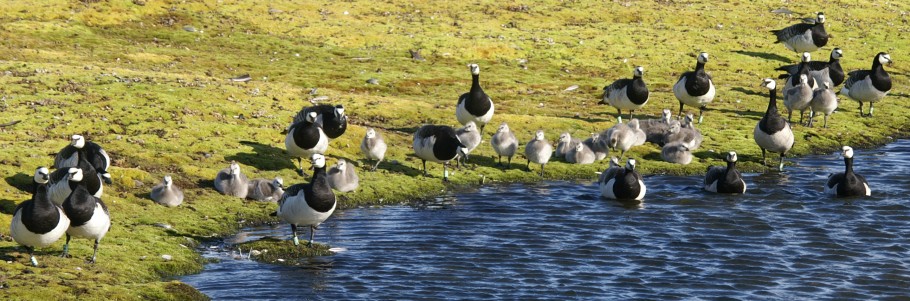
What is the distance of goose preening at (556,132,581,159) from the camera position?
3531 cm

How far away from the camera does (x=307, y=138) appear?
30.8 m

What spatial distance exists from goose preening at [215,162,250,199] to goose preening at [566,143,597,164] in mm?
10075

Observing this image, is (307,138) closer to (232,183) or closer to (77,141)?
(232,183)

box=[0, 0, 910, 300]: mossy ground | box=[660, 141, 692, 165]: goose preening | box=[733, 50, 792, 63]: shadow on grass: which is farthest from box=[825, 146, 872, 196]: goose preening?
box=[733, 50, 792, 63]: shadow on grass

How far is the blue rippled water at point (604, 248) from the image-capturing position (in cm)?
2298

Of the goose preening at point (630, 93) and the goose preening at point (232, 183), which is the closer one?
the goose preening at point (232, 183)

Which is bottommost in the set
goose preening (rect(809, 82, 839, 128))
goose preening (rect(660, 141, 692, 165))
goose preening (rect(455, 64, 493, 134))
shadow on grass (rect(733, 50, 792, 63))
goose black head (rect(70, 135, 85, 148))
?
goose preening (rect(660, 141, 692, 165))

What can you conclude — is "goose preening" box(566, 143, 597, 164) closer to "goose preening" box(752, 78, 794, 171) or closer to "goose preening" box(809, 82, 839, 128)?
"goose preening" box(752, 78, 794, 171)

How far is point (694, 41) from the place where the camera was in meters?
55.4

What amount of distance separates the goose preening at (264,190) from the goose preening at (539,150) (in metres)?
7.51

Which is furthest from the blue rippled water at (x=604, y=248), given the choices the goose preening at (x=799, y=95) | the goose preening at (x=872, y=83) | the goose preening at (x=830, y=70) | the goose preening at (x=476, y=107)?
the goose preening at (x=830, y=70)

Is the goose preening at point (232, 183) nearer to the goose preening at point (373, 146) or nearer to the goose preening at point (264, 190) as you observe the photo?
the goose preening at point (264, 190)

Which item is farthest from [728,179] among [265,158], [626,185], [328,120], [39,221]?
[39,221]

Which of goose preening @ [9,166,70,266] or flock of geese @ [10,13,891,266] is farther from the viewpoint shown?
flock of geese @ [10,13,891,266]
